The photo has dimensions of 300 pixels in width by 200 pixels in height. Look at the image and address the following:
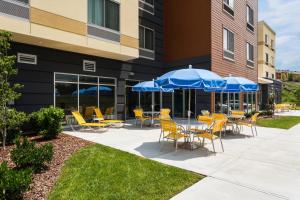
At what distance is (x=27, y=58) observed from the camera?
11055mm

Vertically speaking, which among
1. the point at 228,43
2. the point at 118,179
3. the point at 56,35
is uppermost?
the point at 228,43

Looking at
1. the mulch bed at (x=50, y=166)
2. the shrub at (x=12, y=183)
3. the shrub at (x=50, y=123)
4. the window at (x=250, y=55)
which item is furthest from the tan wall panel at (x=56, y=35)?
the window at (x=250, y=55)

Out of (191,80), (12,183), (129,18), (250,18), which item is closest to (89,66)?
(129,18)

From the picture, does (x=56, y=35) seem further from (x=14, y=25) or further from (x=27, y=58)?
(x=27, y=58)

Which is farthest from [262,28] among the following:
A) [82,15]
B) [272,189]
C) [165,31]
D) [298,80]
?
[298,80]

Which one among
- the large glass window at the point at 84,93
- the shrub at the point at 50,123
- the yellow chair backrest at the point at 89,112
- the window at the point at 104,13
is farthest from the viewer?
the yellow chair backrest at the point at 89,112

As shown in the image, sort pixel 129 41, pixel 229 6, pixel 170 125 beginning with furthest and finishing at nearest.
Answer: pixel 229 6
pixel 129 41
pixel 170 125

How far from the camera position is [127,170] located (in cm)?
571

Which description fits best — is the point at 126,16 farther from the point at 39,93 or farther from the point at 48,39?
the point at 39,93

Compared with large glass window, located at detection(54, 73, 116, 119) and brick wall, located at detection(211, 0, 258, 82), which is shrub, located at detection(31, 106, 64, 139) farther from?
brick wall, located at detection(211, 0, 258, 82)

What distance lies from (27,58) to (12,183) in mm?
8624

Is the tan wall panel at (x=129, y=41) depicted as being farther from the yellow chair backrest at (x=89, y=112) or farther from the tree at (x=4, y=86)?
the tree at (x=4, y=86)

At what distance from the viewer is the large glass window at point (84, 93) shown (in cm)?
1262

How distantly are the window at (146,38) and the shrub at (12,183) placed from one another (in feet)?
48.9
